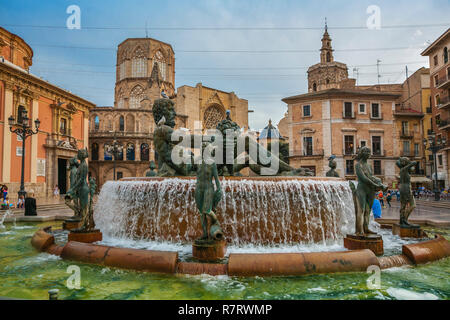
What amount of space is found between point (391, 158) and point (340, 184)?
31.0 meters

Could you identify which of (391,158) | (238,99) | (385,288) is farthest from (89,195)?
(238,99)

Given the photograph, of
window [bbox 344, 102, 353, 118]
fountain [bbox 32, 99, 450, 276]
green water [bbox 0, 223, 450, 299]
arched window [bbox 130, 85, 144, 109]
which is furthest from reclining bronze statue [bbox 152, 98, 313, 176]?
arched window [bbox 130, 85, 144, 109]

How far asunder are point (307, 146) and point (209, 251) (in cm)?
3082

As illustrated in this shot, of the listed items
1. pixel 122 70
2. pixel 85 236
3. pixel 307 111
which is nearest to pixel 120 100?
pixel 122 70

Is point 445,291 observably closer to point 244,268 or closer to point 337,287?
point 337,287

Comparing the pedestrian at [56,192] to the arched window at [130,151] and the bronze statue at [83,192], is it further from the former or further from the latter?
the bronze statue at [83,192]

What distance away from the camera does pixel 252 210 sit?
5.57m

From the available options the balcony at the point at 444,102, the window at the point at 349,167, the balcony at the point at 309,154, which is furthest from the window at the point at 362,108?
the balcony at the point at 444,102

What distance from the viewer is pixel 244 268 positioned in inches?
150

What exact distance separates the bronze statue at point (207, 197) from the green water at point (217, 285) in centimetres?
88

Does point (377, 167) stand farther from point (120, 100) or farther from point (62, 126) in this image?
point (120, 100)

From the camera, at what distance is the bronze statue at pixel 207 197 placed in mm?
4578

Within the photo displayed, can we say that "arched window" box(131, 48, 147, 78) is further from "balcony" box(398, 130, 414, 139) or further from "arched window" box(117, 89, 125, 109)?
"balcony" box(398, 130, 414, 139)

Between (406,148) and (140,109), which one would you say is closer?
(406,148)
